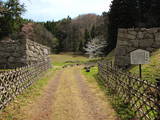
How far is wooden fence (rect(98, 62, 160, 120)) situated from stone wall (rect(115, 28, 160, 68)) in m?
6.10

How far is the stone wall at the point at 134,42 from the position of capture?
15022 millimetres

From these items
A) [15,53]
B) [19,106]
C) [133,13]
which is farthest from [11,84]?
[133,13]

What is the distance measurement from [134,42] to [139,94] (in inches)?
369

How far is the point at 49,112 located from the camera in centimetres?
716

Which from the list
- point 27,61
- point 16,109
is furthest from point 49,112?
point 27,61

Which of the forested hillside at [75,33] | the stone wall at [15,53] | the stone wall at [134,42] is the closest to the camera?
the stone wall at [134,42]

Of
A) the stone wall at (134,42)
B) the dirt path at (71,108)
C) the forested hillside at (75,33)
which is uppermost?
the forested hillside at (75,33)

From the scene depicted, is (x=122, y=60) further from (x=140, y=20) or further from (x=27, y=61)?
(x=140, y=20)

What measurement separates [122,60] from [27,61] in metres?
8.00

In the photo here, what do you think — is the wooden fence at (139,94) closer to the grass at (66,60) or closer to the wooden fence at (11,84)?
the wooden fence at (11,84)

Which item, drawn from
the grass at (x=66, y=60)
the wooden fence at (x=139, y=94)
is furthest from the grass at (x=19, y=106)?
the grass at (x=66, y=60)

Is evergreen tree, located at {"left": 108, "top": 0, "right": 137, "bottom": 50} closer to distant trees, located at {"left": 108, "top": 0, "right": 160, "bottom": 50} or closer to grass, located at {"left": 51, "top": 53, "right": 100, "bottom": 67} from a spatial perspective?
distant trees, located at {"left": 108, "top": 0, "right": 160, "bottom": 50}

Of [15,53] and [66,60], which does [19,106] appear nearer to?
[15,53]

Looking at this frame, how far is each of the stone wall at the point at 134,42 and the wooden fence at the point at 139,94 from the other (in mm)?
6103
